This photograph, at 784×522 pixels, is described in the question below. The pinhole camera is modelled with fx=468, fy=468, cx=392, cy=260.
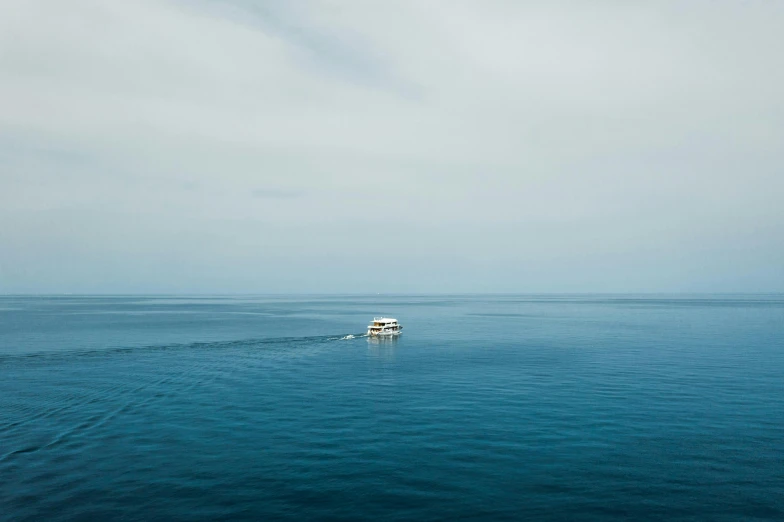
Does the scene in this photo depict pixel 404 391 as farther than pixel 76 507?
Yes

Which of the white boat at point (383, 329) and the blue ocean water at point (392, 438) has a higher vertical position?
the white boat at point (383, 329)

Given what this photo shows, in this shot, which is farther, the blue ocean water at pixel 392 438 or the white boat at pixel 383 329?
the white boat at pixel 383 329

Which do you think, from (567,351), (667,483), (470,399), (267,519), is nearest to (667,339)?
(567,351)

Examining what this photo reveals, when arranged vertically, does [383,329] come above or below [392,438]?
above

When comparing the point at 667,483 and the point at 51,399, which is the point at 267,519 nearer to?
the point at 667,483

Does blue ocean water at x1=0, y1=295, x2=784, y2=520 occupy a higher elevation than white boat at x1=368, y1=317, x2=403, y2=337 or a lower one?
lower

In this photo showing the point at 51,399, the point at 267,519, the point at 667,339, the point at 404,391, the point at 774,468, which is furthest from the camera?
the point at 667,339

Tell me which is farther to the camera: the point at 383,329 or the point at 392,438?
the point at 383,329

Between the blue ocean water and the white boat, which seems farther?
the white boat
